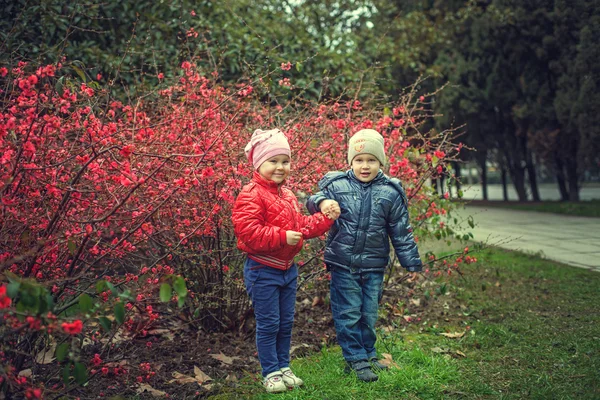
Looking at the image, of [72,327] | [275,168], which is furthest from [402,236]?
[72,327]

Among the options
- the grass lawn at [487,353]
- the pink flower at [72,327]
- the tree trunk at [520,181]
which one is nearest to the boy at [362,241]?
the grass lawn at [487,353]

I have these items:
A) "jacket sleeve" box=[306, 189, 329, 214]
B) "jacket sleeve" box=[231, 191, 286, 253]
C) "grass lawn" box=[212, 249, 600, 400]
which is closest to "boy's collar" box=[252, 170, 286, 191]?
"jacket sleeve" box=[231, 191, 286, 253]

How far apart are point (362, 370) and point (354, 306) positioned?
38 centimetres

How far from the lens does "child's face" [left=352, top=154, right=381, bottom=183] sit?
3389mm

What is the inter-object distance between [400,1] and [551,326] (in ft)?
61.1

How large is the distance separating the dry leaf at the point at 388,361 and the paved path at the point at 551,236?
7.50 feet

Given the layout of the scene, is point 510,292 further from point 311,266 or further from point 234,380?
point 234,380

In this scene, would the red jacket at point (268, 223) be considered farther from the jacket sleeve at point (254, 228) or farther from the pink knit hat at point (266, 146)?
the pink knit hat at point (266, 146)

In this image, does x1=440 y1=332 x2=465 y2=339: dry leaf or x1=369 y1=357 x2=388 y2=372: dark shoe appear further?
x1=440 y1=332 x2=465 y2=339: dry leaf

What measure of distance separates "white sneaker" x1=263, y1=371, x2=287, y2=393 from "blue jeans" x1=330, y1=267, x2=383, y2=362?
0.50 meters

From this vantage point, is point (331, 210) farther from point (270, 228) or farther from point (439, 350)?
point (439, 350)

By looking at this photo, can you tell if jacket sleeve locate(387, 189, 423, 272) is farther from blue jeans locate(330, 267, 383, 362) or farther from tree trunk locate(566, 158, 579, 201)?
tree trunk locate(566, 158, 579, 201)

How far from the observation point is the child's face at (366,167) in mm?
3389

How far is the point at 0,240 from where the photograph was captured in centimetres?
256
